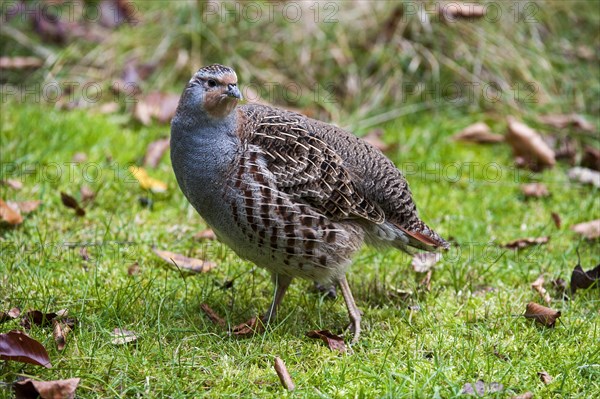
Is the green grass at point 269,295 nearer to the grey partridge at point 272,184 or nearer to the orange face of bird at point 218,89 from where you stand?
the grey partridge at point 272,184

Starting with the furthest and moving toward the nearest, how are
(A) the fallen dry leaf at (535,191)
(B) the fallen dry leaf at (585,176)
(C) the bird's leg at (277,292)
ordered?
(B) the fallen dry leaf at (585,176) < (A) the fallen dry leaf at (535,191) < (C) the bird's leg at (277,292)

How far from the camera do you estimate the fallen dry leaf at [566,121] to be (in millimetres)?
7230

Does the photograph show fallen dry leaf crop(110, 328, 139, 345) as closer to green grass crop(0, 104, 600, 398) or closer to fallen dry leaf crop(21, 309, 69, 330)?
green grass crop(0, 104, 600, 398)

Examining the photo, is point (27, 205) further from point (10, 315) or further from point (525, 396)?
point (525, 396)

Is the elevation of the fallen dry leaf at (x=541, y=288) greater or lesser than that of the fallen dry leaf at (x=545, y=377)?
lesser

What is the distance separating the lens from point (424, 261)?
5.02 m

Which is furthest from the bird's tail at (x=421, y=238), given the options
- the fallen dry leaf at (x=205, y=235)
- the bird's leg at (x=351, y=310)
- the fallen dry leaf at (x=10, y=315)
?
the fallen dry leaf at (x=10, y=315)

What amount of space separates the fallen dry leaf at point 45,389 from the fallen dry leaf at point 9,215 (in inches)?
75.2

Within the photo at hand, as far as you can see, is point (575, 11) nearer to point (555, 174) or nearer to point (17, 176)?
point (555, 174)

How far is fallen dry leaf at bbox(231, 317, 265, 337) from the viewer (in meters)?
4.09

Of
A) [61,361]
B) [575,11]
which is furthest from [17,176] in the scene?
[575,11]

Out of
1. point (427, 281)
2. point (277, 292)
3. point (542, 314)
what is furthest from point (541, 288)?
point (277, 292)

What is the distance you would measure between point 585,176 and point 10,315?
4686 millimetres

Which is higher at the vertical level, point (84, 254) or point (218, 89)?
point (218, 89)
